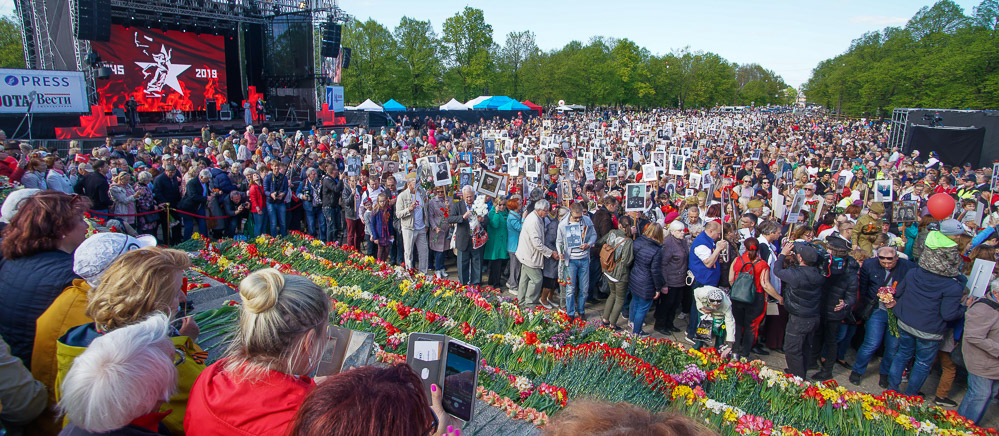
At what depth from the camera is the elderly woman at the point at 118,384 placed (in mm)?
1714

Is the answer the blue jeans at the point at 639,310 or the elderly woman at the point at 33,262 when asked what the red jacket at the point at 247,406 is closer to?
the elderly woman at the point at 33,262

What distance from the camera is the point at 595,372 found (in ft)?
15.1

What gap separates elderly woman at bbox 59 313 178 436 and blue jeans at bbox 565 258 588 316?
568 centimetres

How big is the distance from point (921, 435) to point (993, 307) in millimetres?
1593

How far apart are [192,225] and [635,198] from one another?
8.01m

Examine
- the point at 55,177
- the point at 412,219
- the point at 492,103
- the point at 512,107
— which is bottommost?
the point at 412,219

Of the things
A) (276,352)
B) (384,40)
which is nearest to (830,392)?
(276,352)

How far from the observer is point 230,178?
9.86 metres

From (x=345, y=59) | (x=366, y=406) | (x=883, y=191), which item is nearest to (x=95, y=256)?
(x=366, y=406)

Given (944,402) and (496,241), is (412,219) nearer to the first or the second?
(496,241)

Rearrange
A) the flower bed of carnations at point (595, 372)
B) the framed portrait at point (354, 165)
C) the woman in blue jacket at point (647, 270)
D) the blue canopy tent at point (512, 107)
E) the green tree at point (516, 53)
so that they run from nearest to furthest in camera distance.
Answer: the flower bed of carnations at point (595, 372)
the woman in blue jacket at point (647, 270)
the framed portrait at point (354, 165)
the blue canopy tent at point (512, 107)
the green tree at point (516, 53)

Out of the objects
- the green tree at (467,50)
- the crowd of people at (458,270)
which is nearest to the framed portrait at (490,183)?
the crowd of people at (458,270)

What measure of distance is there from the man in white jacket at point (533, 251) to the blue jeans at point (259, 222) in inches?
211

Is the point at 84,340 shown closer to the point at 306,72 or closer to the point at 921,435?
the point at 921,435
